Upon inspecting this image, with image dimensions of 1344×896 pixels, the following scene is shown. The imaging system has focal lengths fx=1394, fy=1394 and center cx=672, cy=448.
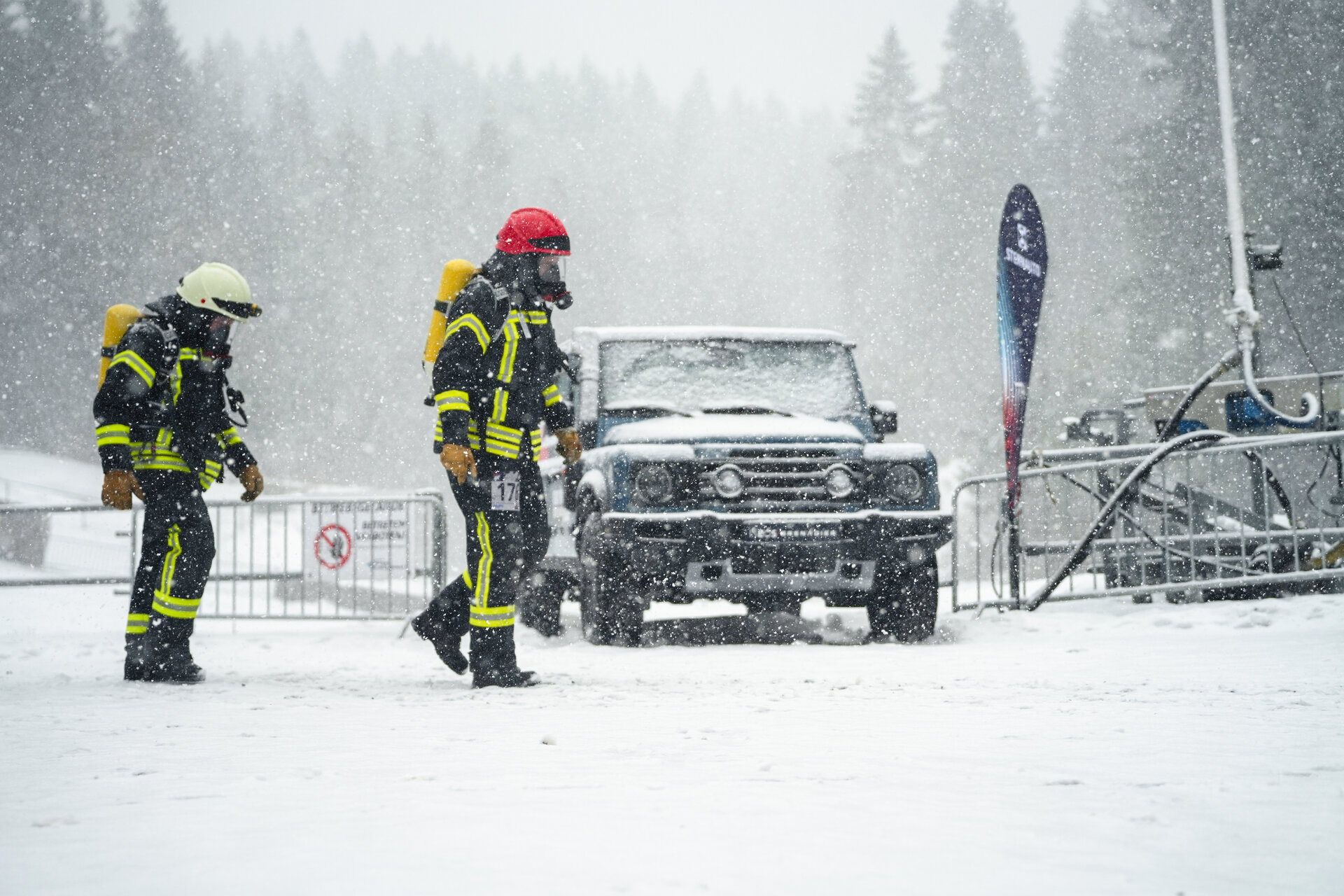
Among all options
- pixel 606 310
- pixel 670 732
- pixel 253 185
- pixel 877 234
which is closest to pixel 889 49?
pixel 877 234

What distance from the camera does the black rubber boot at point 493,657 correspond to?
6.04m

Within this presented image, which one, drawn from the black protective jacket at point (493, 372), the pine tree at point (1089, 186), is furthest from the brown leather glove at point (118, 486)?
the pine tree at point (1089, 186)

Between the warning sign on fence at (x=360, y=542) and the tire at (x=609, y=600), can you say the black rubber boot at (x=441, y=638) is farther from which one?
the warning sign on fence at (x=360, y=542)

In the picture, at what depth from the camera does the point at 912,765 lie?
3.57 meters

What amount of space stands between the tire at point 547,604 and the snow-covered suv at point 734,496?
2.56 feet

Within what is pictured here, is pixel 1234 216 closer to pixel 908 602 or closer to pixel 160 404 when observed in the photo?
pixel 908 602

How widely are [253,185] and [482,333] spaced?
1951 inches

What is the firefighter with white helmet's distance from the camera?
641cm

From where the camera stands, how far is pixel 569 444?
6766mm

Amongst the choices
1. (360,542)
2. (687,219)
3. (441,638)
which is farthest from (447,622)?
(687,219)

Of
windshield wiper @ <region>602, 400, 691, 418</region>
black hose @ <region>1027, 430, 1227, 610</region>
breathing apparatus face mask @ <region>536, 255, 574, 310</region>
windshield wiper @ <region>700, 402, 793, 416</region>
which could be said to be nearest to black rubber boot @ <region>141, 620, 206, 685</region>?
breathing apparatus face mask @ <region>536, 255, 574, 310</region>

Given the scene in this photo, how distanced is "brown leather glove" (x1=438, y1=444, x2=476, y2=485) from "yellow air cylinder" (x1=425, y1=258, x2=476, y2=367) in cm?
73

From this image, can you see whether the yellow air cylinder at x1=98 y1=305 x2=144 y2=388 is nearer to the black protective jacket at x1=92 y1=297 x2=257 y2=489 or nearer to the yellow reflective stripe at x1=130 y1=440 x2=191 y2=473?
the black protective jacket at x1=92 y1=297 x2=257 y2=489

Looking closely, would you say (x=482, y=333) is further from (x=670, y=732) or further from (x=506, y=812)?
(x=506, y=812)
